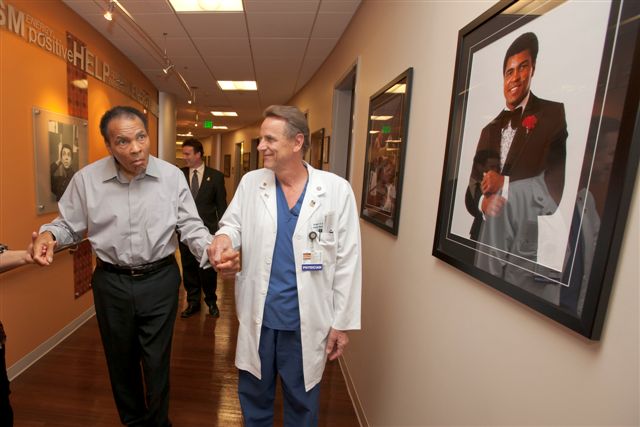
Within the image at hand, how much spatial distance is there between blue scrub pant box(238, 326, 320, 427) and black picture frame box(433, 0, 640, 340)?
950 millimetres

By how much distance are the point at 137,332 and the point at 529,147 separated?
2037 mm

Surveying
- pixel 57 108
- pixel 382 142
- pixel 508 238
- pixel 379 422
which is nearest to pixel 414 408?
pixel 379 422

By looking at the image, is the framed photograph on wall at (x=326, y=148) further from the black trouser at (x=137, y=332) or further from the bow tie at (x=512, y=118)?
the bow tie at (x=512, y=118)

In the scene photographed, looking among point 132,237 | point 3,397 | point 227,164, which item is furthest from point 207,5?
point 227,164

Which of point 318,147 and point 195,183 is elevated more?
point 318,147

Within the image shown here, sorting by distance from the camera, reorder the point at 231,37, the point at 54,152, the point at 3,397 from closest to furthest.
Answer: the point at 3,397
the point at 54,152
the point at 231,37

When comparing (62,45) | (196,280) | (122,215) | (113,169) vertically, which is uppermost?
(62,45)

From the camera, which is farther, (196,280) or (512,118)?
(196,280)

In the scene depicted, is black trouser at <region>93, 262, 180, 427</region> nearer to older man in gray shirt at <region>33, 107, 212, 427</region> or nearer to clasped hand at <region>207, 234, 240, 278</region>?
older man in gray shirt at <region>33, 107, 212, 427</region>

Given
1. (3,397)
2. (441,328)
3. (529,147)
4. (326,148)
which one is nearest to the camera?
(529,147)

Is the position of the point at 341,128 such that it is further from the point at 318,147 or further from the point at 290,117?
the point at 290,117

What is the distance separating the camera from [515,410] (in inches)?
36.5

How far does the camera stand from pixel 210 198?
11.8 ft

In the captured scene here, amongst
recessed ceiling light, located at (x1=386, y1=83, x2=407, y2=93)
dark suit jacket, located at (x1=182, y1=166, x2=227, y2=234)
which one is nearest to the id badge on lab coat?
recessed ceiling light, located at (x1=386, y1=83, x2=407, y2=93)
